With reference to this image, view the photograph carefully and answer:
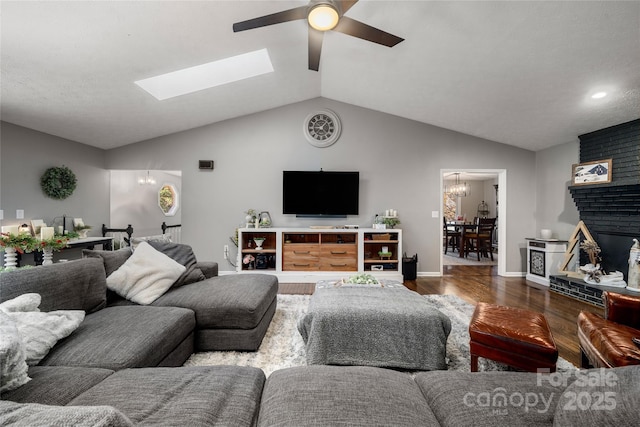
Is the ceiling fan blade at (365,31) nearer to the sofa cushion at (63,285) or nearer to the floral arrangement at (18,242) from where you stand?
the sofa cushion at (63,285)

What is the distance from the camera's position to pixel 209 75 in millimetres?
3662

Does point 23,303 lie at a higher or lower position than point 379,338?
higher

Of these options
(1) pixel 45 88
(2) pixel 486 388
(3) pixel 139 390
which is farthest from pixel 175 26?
(2) pixel 486 388

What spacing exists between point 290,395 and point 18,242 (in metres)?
3.53

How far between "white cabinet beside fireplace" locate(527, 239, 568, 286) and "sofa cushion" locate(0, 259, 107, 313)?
569 cm

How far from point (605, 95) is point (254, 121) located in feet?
15.4

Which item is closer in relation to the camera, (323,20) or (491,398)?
(491,398)

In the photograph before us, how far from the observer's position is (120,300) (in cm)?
215

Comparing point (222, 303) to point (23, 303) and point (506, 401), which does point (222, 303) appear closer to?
point (23, 303)

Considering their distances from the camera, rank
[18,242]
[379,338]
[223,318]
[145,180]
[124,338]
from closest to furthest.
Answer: [124,338] < [379,338] < [223,318] < [18,242] < [145,180]

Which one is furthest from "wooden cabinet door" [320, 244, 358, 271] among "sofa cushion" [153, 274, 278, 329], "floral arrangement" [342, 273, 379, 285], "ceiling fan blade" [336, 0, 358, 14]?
"ceiling fan blade" [336, 0, 358, 14]

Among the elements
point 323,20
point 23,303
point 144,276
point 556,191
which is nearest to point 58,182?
point 144,276

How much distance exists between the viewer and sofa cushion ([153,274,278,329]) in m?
2.06

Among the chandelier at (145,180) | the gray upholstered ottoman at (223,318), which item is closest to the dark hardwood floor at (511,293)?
the gray upholstered ottoman at (223,318)
